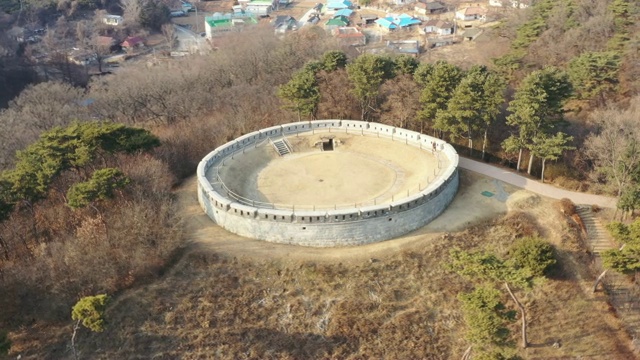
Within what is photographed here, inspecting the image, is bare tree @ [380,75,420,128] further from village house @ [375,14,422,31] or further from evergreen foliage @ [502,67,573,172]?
village house @ [375,14,422,31]

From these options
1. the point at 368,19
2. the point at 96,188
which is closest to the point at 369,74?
the point at 96,188

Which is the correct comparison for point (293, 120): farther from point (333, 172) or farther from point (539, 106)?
point (539, 106)

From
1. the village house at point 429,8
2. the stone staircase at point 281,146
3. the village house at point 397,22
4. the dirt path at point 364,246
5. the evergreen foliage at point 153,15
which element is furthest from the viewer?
the village house at point 429,8

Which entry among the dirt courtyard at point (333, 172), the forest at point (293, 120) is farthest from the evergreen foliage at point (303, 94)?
the dirt courtyard at point (333, 172)

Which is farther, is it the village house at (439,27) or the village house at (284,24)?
the village house at (284,24)

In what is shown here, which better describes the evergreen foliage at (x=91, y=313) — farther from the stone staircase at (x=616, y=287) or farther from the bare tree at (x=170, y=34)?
the bare tree at (x=170, y=34)

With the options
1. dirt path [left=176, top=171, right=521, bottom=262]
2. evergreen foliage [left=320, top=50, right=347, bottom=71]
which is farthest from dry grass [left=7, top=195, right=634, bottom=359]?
evergreen foliage [left=320, top=50, right=347, bottom=71]
